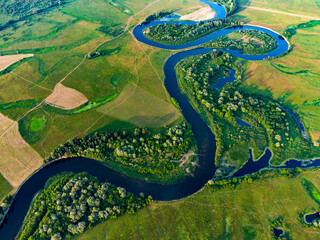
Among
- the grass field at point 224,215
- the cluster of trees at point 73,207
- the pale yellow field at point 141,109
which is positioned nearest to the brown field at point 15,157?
the cluster of trees at point 73,207

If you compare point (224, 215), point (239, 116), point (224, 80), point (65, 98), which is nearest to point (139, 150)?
point (224, 215)

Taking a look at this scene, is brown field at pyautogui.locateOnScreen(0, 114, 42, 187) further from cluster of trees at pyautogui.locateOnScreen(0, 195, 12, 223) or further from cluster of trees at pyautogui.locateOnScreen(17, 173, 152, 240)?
cluster of trees at pyautogui.locateOnScreen(17, 173, 152, 240)

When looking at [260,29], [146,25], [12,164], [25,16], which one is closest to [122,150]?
[12,164]

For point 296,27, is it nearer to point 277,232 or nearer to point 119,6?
point 119,6

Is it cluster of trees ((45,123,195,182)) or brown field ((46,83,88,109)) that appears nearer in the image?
cluster of trees ((45,123,195,182))

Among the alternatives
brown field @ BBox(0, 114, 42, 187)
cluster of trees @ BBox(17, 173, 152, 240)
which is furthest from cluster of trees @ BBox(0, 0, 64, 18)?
cluster of trees @ BBox(17, 173, 152, 240)

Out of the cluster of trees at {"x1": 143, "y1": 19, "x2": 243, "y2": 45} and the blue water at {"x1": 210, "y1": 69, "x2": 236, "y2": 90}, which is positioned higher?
the cluster of trees at {"x1": 143, "y1": 19, "x2": 243, "y2": 45}

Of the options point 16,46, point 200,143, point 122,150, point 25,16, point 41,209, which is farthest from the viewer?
point 25,16

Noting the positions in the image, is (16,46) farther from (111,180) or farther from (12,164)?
(111,180)
